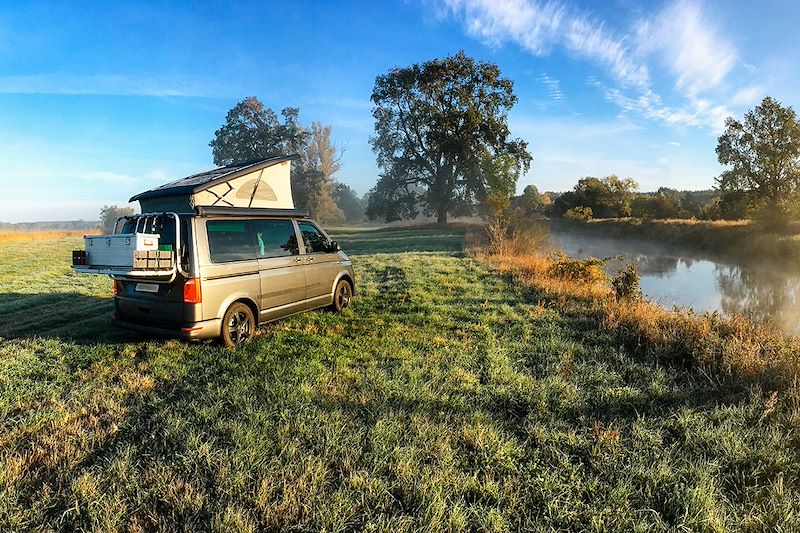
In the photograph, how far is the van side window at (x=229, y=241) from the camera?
5461mm

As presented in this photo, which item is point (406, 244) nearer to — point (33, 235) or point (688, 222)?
point (688, 222)

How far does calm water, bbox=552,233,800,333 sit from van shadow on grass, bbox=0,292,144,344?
10.6 metres

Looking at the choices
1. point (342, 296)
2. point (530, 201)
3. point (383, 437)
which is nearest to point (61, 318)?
point (342, 296)

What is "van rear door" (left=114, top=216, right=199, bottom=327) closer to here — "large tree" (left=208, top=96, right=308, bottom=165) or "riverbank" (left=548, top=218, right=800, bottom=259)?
"riverbank" (left=548, top=218, right=800, bottom=259)

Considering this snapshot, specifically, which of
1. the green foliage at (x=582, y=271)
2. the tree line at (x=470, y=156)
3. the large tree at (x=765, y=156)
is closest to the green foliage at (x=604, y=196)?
the tree line at (x=470, y=156)

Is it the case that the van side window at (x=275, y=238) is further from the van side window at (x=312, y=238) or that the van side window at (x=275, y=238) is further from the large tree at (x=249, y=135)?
the large tree at (x=249, y=135)

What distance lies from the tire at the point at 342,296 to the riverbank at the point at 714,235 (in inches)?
820

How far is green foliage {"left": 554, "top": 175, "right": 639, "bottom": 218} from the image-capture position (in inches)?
1444

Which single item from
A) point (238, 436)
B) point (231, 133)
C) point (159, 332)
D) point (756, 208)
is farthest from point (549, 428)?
point (231, 133)

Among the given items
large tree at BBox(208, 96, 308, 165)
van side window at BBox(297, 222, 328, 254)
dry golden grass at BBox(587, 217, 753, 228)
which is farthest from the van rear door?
large tree at BBox(208, 96, 308, 165)

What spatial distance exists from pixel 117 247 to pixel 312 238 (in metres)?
3.04

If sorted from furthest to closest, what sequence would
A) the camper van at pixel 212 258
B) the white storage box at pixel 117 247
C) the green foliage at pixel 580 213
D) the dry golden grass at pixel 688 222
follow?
the green foliage at pixel 580 213, the dry golden grass at pixel 688 222, the camper van at pixel 212 258, the white storage box at pixel 117 247

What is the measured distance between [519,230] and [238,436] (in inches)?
715

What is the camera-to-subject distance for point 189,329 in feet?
17.0
